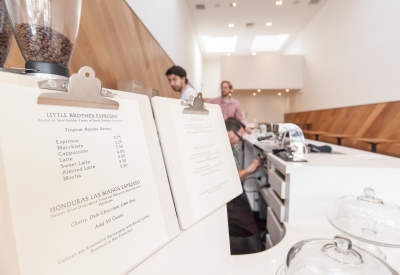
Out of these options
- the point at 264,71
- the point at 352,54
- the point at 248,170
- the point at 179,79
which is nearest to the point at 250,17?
the point at 264,71

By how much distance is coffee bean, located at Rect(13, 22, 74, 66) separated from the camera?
14.5 inches

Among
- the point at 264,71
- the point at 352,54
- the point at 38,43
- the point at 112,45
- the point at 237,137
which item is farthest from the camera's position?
the point at 264,71

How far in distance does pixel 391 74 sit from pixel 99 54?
3.09 meters

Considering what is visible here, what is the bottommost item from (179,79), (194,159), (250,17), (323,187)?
(323,187)

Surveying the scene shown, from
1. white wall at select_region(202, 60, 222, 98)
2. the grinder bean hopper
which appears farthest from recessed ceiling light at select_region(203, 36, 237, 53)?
the grinder bean hopper

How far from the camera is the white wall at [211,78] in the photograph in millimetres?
7637

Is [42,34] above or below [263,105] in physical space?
below

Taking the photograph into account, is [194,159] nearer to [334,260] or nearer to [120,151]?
[120,151]

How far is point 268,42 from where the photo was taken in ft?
20.0

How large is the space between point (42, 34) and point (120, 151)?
0.28 m

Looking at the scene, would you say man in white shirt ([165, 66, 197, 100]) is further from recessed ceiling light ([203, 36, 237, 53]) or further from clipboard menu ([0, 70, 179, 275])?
recessed ceiling light ([203, 36, 237, 53])

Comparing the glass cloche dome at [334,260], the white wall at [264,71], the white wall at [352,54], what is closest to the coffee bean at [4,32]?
the glass cloche dome at [334,260]

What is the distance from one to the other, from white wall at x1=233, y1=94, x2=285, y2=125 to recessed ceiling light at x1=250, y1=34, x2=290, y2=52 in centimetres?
151

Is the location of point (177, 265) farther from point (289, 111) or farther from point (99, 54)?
point (289, 111)
